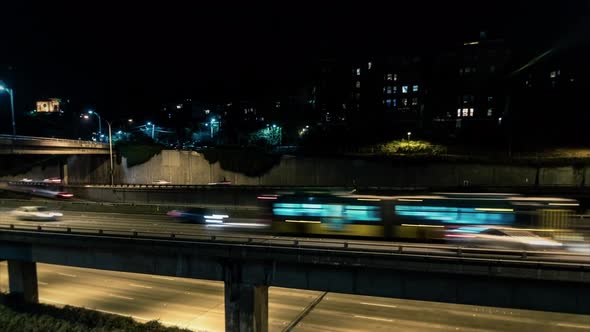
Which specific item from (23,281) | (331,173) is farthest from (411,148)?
(23,281)

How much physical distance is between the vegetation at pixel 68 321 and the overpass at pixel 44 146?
33307 mm

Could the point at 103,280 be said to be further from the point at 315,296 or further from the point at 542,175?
the point at 542,175

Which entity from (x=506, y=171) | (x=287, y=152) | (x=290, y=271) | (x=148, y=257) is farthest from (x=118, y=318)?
(x=506, y=171)

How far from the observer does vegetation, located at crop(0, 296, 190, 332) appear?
20484 millimetres

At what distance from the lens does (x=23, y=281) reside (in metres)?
24.7

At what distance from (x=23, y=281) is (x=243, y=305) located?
16491mm

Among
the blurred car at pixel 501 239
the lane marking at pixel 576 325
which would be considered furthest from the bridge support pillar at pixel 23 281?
the lane marking at pixel 576 325

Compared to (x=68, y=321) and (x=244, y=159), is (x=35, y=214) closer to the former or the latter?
(x=68, y=321)

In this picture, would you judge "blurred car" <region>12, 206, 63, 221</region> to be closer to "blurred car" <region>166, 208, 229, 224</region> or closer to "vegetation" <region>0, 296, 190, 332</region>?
"vegetation" <region>0, 296, 190, 332</region>

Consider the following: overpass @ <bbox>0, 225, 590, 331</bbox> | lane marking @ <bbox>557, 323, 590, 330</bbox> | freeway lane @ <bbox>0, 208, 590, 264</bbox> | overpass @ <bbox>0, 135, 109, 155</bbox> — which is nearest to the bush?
freeway lane @ <bbox>0, 208, 590, 264</bbox>

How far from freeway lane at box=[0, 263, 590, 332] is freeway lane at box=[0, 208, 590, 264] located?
4315 millimetres

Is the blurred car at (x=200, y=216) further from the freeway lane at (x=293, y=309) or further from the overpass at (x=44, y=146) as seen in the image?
the overpass at (x=44, y=146)

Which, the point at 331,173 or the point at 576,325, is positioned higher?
the point at 331,173

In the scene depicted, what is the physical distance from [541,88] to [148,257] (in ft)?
219
